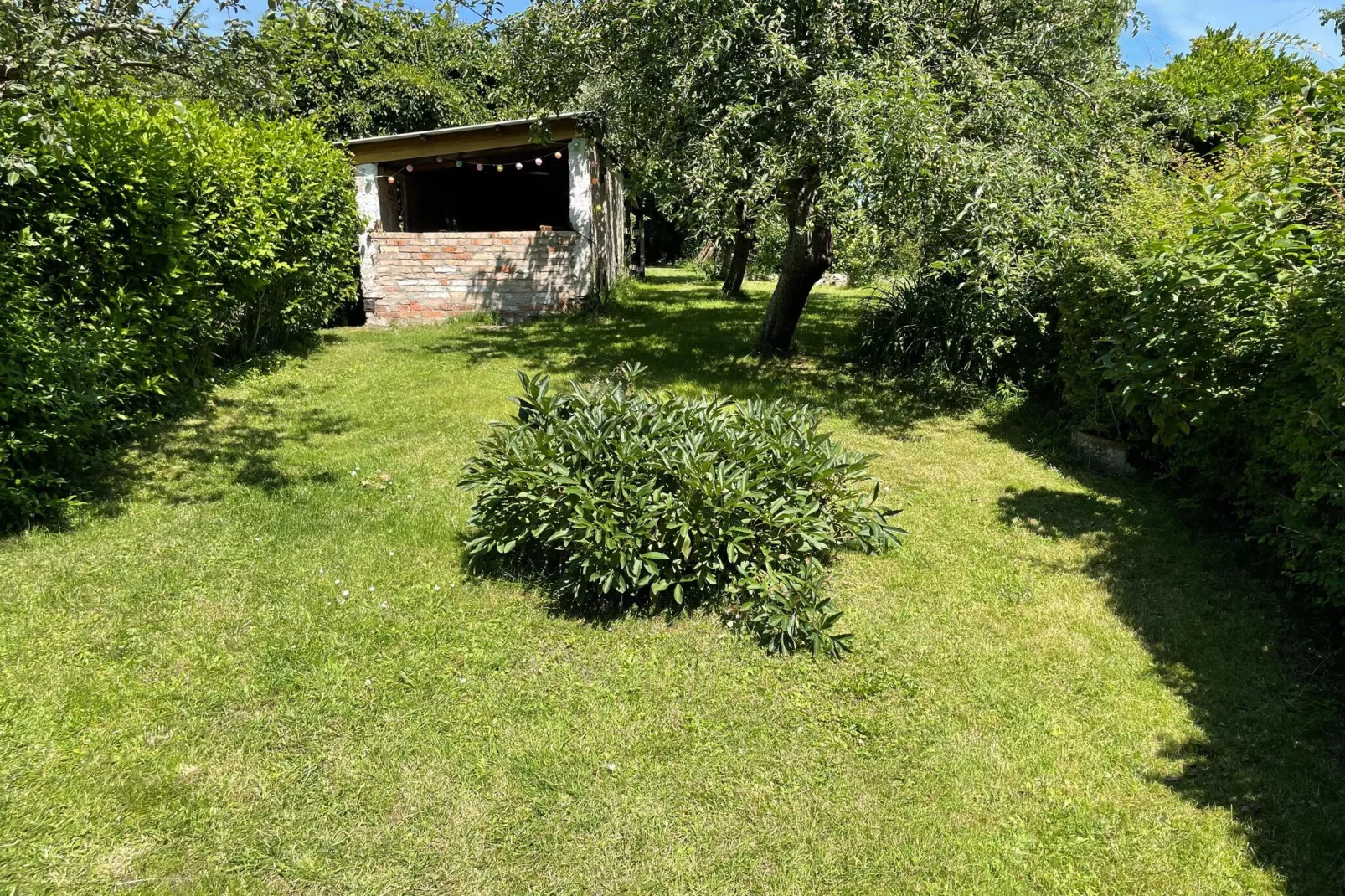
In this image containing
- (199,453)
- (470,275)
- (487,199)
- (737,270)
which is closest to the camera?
(199,453)

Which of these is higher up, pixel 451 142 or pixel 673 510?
pixel 451 142

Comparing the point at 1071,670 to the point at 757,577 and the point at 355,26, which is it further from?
the point at 355,26

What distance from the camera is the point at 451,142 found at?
37.6ft

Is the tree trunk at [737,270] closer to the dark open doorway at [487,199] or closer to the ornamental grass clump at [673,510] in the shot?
the dark open doorway at [487,199]

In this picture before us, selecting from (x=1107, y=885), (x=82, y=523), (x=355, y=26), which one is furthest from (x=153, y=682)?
(x=355, y=26)

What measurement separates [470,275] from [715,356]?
15.1 ft

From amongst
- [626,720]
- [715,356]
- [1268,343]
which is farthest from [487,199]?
[626,720]

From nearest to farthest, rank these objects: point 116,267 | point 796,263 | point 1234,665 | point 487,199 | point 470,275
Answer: point 1234,665, point 116,267, point 796,263, point 470,275, point 487,199

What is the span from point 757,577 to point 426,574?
1.79 m

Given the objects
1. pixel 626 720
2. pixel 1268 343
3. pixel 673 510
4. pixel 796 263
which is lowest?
pixel 626 720

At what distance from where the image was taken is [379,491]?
5.05 m

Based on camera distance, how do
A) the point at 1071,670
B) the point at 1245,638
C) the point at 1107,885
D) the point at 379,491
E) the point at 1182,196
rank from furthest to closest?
the point at 1182,196
the point at 379,491
the point at 1245,638
the point at 1071,670
the point at 1107,885

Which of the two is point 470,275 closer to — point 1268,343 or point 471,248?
point 471,248

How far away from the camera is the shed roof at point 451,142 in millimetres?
11242
